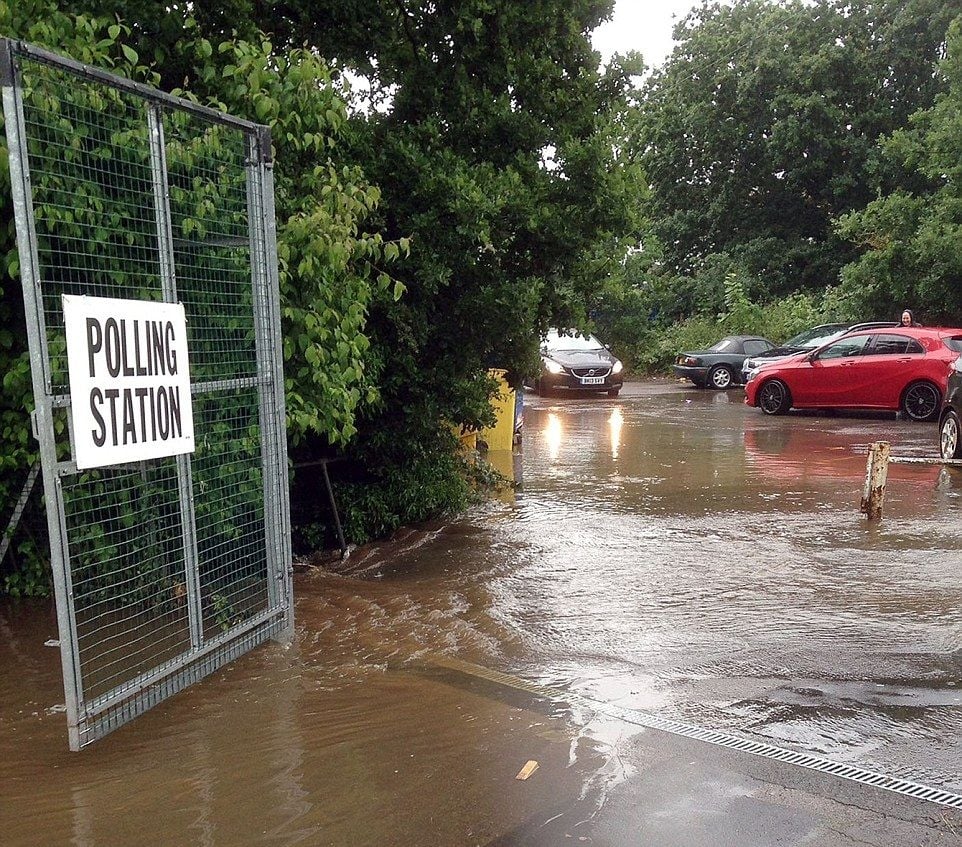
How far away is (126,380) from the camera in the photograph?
4152 mm

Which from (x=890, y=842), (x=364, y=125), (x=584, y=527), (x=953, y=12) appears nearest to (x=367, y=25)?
(x=364, y=125)

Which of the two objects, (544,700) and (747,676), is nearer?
(544,700)

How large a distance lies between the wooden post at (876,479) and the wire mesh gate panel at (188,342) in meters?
5.58

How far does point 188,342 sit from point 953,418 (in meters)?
9.54

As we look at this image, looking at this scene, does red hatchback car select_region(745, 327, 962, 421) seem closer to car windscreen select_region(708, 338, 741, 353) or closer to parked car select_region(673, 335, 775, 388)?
parked car select_region(673, 335, 775, 388)

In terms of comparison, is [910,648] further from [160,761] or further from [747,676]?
[160,761]

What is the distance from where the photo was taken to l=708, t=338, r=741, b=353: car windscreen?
88.6ft

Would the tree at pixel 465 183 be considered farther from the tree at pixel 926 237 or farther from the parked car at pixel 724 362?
the tree at pixel 926 237

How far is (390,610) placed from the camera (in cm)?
638

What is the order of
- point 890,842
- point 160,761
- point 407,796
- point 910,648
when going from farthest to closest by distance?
1. point 910,648
2. point 160,761
3. point 407,796
4. point 890,842

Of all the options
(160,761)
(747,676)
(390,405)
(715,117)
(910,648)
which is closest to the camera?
(160,761)

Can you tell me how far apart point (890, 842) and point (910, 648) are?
7.53 ft

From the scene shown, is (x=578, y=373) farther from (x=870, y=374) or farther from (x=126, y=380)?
(x=126, y=380)

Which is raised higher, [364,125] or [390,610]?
[364,125]
